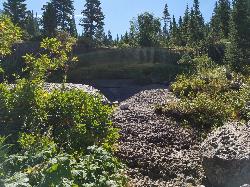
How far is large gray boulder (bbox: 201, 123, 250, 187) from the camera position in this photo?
7.47 metres

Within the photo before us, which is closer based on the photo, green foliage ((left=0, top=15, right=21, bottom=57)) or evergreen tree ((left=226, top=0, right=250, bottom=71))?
green foliage ((left=0, top=15, right=21, bottom=57))

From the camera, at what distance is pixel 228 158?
7.71m

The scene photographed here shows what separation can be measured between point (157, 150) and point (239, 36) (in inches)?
877

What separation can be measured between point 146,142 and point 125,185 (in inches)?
140

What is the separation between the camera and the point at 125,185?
7.55 meters

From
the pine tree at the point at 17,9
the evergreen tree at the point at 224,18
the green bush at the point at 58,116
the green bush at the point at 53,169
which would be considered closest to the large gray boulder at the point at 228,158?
the green bush at the point at 58,116

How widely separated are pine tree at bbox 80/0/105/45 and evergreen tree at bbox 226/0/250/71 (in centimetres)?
1069

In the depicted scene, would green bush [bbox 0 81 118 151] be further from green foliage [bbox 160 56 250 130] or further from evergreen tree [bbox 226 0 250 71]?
evergreen tree [bbox 226 0 250 71]

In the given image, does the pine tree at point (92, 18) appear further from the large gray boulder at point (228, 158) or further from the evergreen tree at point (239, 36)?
the large gray boulder at point (228, 158)

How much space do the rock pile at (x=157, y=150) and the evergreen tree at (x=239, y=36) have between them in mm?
16854

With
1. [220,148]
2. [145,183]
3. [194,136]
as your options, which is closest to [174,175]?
[145,183]

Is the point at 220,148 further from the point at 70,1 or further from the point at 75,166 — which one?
the point at 70,1

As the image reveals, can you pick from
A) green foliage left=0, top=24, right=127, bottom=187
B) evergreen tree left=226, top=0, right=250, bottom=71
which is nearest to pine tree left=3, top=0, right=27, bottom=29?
evergreen tree left=226, top=0, right=250, bottom=71

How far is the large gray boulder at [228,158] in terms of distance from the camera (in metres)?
7.47
